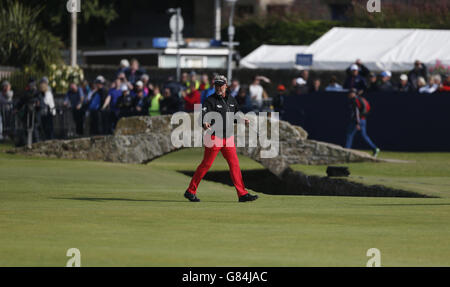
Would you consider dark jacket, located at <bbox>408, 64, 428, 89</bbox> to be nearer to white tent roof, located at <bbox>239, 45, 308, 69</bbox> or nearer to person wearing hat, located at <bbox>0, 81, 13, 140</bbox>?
person wearing hat, located at <bbox>0, 81, 13, 140</bbox>

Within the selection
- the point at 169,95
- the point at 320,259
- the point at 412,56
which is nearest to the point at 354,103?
the point at 169,95

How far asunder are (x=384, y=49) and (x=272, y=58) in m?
8.15

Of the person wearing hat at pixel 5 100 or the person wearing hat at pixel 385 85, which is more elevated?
the person wearing hat at pixel 385 85

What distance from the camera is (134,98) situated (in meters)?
32.3

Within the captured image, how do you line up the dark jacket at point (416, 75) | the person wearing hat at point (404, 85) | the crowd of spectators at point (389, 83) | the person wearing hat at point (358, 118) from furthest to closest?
the dark jacket at point (416, 75)
the person wearing hat at point (404, 85)
the crowd of spectators at point (389, 83)
the person wearing hat at point (358, 118)

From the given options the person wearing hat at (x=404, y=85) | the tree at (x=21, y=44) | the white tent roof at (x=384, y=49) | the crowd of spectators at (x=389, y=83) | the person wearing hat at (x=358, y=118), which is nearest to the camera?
the person wearing hat at (x=358, y=118)

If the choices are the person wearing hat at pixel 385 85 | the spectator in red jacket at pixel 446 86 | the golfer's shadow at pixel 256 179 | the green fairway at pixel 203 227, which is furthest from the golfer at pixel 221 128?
the person wearing hat at pixel 385 85

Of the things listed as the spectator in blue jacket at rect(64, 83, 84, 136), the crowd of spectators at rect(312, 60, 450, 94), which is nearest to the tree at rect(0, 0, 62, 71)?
the spectator in blue jacket at rect(64, 83, 84, 136)

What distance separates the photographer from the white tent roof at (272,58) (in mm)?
47688

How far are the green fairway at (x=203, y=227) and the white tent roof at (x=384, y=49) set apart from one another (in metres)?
19.1

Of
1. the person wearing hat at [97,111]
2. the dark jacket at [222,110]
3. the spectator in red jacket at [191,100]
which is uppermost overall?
the dark jacket at [222,110]

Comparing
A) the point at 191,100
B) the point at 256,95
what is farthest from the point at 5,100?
the point at 256,95

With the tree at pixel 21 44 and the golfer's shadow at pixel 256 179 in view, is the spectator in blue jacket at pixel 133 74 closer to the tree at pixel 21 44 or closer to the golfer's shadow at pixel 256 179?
the golfer's shadow at pixel 256 179
